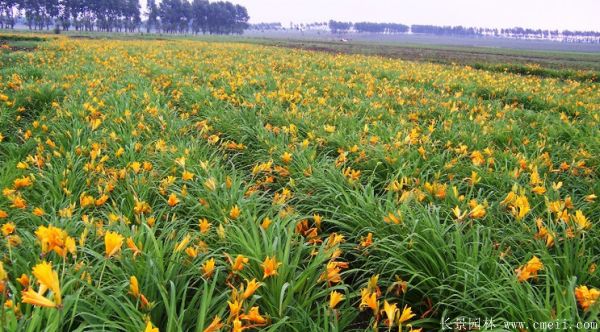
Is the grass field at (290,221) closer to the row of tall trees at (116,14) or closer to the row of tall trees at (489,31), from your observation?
the row of tall trees at (116,14)

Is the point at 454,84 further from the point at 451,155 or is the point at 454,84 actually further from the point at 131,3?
the point at 131,3

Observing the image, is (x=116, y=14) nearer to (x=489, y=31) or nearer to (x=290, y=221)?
(x=290, y=221)

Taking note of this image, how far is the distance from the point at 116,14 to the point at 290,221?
3699 inches

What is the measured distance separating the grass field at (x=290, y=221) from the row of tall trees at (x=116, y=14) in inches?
→ 2720

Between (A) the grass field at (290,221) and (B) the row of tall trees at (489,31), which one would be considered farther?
(B) the row of tall trees at (489,31)

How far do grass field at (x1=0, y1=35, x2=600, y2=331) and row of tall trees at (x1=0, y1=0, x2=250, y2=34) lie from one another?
69.1m

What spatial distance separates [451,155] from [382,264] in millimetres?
2186

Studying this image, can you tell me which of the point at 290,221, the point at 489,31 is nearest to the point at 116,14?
the point at 290,221

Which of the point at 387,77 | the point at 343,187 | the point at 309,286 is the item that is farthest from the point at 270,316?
the point at 387,77

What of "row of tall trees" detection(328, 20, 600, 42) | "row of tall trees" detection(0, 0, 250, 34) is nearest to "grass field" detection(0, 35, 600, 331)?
"row of tall trees" detection(0, 0, 250, 34)

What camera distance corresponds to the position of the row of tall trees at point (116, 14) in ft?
238

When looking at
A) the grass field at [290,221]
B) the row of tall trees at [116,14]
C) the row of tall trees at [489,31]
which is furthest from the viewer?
the row of tall trees at [489,31]

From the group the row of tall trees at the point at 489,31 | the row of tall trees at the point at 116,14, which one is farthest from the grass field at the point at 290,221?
the row of tall trees at the point at 489,31

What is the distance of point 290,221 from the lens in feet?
7.91
